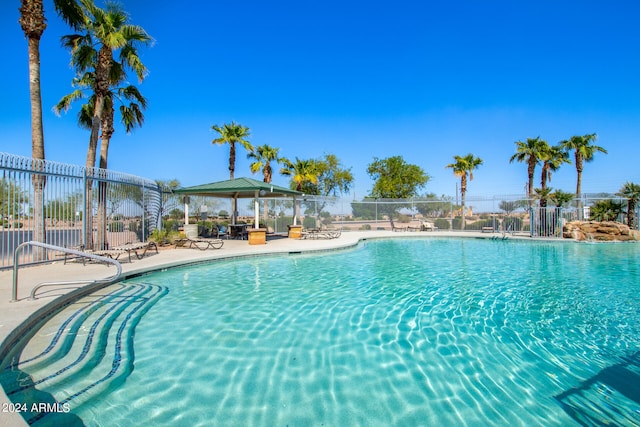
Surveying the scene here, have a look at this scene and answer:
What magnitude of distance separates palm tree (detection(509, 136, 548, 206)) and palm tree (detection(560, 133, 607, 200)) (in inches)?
101

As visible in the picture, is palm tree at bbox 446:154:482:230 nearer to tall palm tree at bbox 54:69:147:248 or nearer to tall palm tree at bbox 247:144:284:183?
tall palm tree at bbox 247:144:284:183

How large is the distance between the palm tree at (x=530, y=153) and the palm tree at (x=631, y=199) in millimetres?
4935

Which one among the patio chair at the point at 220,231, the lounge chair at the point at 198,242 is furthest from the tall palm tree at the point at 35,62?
the patio chair at the point at 220,231

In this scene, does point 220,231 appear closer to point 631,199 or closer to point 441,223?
point 441,223

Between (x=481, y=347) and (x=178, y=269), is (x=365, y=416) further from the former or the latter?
(x=178, y=269)

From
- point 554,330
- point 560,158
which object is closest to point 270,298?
point 554,330

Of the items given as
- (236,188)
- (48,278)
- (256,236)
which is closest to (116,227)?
(236,188)

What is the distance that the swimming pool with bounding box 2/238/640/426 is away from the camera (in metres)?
2.51

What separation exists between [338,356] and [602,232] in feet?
60.3

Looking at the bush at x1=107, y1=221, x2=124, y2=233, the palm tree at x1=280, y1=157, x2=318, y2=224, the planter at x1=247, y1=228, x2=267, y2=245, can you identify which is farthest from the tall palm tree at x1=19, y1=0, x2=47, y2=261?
the palm tree at x1=280, y1=157, x2=318, y2=224

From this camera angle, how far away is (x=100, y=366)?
3.07m

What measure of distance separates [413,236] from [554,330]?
48.0 ft

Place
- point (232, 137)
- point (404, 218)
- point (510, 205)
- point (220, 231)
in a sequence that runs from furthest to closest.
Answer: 1. point (404, 218)
2. point (232, 137)
3. point (510, 205)
4. point (220, 231)

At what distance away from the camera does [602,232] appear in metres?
15.6
